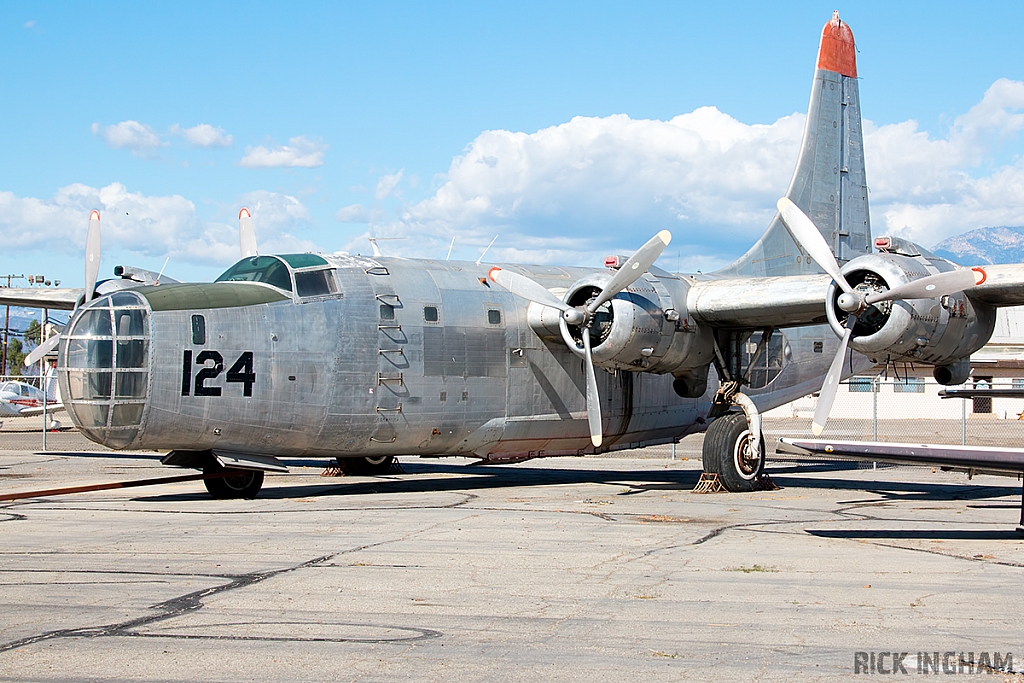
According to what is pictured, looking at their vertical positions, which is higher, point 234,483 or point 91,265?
point 91,265

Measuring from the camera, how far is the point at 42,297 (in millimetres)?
23750

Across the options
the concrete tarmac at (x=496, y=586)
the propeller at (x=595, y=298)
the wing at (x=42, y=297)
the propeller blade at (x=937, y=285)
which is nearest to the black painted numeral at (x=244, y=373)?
the concrete tarmac at (x=496, y=586)

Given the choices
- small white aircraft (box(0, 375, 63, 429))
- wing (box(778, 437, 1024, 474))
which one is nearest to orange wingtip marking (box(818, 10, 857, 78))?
wing (box(778, 437, 1024, 474))

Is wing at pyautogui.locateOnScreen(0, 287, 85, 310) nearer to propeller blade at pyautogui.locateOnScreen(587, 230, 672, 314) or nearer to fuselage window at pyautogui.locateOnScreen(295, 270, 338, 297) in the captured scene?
fuselage window at pyautogui.locateOnScreen(295, 270, 338, 297)

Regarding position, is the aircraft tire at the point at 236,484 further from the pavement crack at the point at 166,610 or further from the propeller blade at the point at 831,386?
the propeller blade at the point at 831,386

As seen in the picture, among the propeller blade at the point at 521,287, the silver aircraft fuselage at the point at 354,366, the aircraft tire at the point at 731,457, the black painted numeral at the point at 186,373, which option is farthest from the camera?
the aircraft tire at the point at 731,457

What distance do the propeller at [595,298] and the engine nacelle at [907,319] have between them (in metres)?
2.78

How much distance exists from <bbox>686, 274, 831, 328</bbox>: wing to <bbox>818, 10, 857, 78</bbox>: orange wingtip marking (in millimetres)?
7236

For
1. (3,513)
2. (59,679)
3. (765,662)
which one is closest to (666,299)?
(3,513)

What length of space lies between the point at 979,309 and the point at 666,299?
15.6 ft

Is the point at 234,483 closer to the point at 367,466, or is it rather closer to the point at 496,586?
the point at 367,466

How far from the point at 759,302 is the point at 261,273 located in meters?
7.75

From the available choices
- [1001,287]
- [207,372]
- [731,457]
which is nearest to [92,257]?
[207,372]

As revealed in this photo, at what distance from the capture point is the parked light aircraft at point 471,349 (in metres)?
13.9
